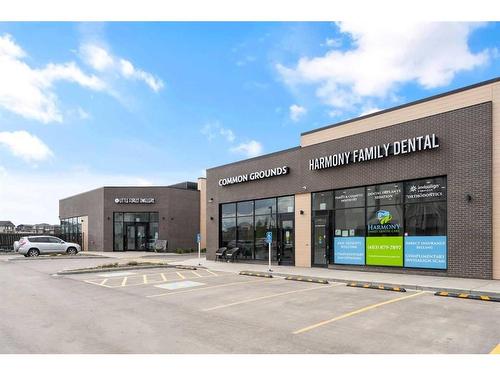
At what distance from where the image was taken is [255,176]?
77.4 ft

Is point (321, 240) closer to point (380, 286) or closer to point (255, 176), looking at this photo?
point (255, 176)

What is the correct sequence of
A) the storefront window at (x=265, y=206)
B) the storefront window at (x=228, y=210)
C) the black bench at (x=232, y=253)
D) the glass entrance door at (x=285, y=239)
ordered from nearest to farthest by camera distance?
the glass entrance door at (x=285, y=239), the storefront window at (x=265, y=206), the black bench at (x=232, y=253), the storefront window at (x=228, y=210)

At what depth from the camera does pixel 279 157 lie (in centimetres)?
2247

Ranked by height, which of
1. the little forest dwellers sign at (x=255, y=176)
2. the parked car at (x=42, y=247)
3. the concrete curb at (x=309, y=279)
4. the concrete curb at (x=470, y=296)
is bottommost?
the parked car at (x=42, y=247)

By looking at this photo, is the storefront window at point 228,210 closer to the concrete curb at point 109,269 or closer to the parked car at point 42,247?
the concrete curb at point 109,269

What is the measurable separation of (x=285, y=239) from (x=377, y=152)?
688cm

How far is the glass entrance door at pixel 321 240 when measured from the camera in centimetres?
1950

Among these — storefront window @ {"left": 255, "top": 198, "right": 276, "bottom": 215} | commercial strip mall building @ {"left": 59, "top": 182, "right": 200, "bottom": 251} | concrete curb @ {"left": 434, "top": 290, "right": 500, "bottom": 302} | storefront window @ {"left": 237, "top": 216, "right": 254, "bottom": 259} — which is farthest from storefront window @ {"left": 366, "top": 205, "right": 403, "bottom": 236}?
commercial strip mall building @ {"left": 59, "top": 182, "right": 200, "bottom": 251}

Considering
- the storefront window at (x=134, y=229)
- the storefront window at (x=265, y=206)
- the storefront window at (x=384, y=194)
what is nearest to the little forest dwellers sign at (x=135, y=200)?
the storefront window at (x=134, y=229)

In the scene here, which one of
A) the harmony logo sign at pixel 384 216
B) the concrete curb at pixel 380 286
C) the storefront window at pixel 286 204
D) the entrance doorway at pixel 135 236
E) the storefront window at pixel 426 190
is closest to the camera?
the concrete curb at pixel 380 286

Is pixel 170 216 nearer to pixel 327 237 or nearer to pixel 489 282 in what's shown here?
pixel 327 237

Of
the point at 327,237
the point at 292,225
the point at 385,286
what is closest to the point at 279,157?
the point at 292,225

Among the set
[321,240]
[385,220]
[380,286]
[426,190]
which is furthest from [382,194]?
[380,286]

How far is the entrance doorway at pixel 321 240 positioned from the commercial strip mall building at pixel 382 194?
47 millimetres
